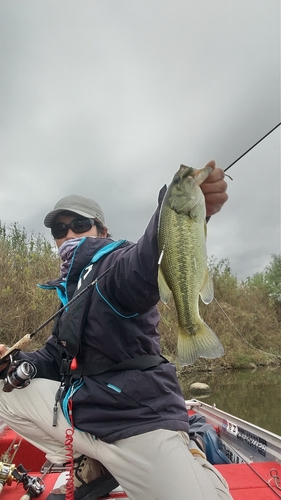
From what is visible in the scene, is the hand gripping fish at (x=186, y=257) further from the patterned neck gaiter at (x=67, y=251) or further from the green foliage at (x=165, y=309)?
the green foliage at (x=165, y=309)

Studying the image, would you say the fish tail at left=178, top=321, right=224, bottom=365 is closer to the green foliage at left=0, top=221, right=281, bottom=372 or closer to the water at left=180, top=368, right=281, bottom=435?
the green foliage at left=0, top=221, right=281, bottom=372

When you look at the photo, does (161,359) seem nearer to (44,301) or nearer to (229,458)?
(229,458)

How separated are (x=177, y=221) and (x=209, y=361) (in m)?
14.8

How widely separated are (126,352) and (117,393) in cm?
20

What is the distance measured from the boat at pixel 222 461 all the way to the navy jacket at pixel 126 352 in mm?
696

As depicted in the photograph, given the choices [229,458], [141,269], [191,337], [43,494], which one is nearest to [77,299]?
→ [141,269]

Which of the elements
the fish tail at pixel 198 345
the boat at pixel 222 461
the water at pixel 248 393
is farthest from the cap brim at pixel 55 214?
the water at pixel 248 393

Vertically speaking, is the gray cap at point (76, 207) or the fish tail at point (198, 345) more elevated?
the gray cap at point (76, 207)

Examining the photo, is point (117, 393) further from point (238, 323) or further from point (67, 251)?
point (238, 323)

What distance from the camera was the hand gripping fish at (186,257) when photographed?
1435 millimetres

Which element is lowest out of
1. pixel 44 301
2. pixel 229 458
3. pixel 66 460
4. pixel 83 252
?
pixel 229 458

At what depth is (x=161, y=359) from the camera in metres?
1.95

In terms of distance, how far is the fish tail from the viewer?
1.44 metres

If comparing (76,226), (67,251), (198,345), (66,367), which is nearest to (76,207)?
(76,226)
